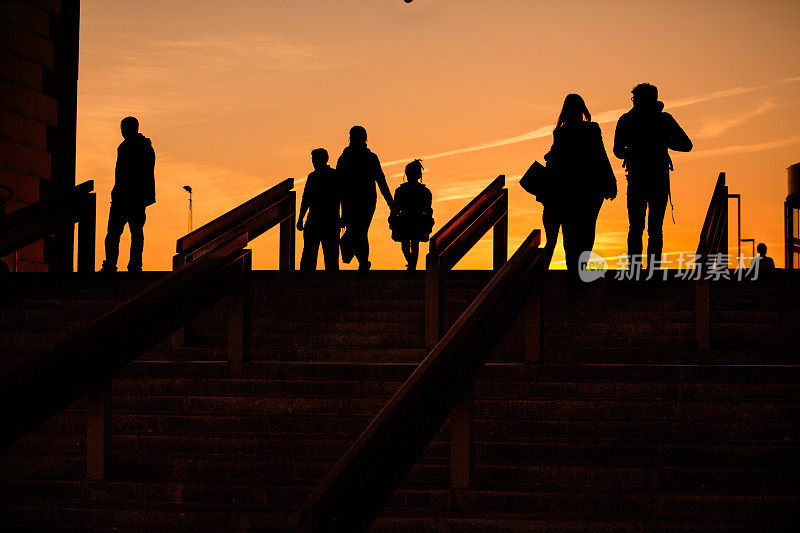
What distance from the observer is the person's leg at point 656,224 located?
33.7ft

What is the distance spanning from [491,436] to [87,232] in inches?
Answer: 327

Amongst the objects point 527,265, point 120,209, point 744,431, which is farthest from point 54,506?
point 120,209

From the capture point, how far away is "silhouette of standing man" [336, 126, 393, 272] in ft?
42.1

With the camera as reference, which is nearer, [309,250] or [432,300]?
[432,300]

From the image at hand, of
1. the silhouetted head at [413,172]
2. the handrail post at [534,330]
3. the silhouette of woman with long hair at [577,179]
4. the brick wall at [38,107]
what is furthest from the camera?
the brick wall at [38,107]

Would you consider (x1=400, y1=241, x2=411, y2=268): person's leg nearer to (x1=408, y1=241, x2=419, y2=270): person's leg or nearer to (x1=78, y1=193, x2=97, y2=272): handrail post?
(x1=408, y1=241, x2=419, y2=270): person's leg

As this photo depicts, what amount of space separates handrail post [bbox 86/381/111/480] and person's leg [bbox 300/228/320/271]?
706cm

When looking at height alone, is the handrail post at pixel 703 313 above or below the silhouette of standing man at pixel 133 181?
below

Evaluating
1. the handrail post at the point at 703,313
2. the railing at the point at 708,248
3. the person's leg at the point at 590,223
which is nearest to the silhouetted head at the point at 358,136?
the person's leg at the point at 590,223

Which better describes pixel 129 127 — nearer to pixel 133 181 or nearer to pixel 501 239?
pixel 133 181

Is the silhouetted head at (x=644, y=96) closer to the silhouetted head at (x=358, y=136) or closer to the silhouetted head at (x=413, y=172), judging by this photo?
the silhouetted head at (x=358, y=136)

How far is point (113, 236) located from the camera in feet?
43.0

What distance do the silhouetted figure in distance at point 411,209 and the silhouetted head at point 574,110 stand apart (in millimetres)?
4296

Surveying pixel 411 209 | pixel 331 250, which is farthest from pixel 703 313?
pixel 411 209
